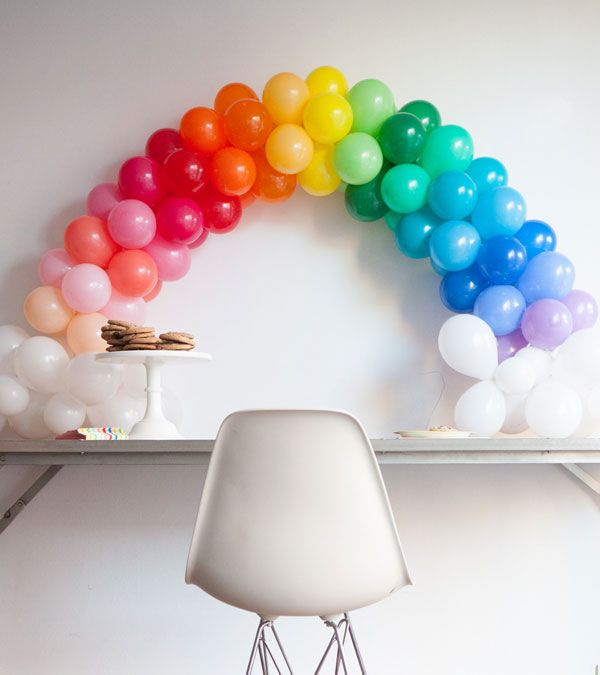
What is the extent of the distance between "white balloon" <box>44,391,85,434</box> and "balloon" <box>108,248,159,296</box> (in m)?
0.29

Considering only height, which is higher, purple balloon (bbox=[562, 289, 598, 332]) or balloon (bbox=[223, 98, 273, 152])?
balloon (bbox=[223, 98, 273, 152])

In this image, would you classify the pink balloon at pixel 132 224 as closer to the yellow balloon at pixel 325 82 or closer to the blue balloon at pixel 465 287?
the yellow balloon at pixel 325 82

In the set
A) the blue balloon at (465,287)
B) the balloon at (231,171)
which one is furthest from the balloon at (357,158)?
Result: the blue balloon at (465,287)

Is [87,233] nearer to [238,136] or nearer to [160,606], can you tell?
[238,136]

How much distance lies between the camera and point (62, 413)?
251 centimetres

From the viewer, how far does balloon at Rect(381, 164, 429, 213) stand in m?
2.50

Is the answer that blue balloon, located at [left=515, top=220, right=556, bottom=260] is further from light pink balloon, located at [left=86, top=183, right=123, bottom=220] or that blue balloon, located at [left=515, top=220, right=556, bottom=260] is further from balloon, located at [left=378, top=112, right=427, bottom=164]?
light pink balloon, located at [left=86, top=183, right=123, bottom=220]

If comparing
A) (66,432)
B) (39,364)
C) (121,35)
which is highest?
(121,35)

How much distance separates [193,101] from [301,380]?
100 centimetres

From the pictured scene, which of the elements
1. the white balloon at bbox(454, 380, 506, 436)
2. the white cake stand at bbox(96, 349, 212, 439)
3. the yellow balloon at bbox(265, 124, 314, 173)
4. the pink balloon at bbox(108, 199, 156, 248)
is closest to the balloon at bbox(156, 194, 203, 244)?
the pink balloon at bbox(108, 199, 156, 248)

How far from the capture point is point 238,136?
8.36 ft

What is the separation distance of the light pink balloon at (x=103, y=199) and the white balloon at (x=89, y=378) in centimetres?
44

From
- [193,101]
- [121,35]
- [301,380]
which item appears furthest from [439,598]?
[121,35]

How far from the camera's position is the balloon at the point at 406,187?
2496 mm
